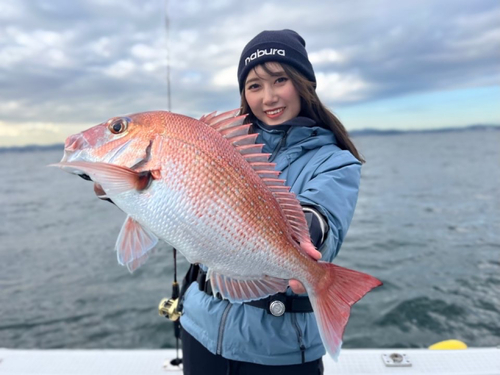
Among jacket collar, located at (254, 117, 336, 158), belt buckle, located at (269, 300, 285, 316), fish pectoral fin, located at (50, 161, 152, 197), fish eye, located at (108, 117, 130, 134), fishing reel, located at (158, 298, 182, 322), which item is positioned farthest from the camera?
fishing reel, located at (158, 298, 182, 322)

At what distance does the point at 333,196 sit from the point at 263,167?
356mm

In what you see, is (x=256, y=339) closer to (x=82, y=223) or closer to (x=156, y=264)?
(x=156, y=264)

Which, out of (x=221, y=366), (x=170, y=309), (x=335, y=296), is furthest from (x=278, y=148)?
(x=170, y=309)

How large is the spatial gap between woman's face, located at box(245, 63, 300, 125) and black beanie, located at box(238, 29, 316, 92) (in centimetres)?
4

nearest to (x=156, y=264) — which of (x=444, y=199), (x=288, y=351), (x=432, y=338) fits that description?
(x=432, y=338)

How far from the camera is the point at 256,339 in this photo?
199 cm

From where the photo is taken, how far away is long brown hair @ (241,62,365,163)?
2275mm

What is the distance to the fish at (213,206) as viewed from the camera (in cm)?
154

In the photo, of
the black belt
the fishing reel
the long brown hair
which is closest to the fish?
the black belt

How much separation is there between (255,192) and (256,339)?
2.68 feet

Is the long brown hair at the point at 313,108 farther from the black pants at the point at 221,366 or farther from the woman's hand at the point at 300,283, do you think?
the black pants at the point at 221,366

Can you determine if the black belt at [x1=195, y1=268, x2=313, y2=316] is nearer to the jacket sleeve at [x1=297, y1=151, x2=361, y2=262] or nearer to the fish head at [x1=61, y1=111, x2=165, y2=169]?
the jacket sleeve at [x1=297, y1=151, x2=361, y2=262]

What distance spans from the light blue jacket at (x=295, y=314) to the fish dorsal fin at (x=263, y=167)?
0.36 feet

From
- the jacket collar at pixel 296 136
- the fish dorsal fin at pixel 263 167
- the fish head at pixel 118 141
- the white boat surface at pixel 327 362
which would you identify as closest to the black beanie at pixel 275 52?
the jacket collar at pixel 296 136
